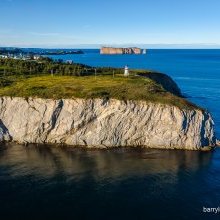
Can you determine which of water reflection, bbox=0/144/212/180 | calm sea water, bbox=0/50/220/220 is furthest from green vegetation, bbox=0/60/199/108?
calm sea water, bbox=0/50/220/220

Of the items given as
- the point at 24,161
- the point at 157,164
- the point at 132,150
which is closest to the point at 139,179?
the point at 157,164

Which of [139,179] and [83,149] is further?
[83,149]

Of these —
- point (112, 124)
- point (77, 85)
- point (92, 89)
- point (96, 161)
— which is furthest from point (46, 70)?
point (96, 161)

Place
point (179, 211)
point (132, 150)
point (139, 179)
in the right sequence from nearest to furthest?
point (179, 211) < point (139, 179) < point (132, 150)

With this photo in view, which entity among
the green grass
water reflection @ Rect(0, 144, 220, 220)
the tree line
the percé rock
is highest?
the tree line

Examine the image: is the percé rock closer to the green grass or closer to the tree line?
the green grass

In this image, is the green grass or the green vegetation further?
the green vegetation

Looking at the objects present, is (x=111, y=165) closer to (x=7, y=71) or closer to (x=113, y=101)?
(x=113, y=101)
